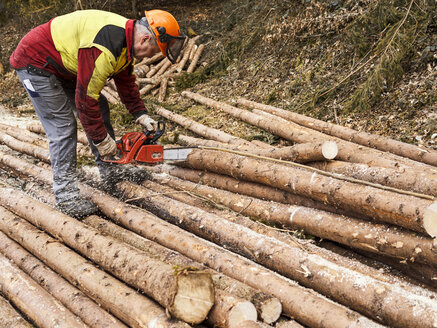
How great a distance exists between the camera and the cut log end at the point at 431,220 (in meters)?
2.13

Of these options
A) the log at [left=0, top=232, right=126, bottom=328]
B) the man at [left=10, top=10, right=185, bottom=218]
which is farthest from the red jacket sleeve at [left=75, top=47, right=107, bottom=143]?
the log at [left=0, top=232, right=126, bottom=328]

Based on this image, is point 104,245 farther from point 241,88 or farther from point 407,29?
point 241,88

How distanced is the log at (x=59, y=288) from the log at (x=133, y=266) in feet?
0.78

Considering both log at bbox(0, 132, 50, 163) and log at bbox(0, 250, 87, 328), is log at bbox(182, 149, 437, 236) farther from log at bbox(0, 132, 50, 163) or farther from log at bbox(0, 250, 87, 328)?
log at bbox(0, 132, 50, 163)

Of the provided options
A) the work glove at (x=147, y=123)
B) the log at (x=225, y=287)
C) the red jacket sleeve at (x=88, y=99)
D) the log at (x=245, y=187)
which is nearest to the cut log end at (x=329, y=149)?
the log at (x=245, y=187)

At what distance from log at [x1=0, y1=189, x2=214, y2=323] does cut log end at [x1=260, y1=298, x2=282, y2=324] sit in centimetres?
32

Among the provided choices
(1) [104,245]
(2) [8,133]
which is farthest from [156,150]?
(2) [8,133]

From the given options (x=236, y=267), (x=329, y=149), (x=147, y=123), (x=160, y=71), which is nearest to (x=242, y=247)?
(x=236, y=267)

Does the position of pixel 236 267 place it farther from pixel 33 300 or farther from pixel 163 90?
pixel 163 90

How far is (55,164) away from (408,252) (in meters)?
3.18

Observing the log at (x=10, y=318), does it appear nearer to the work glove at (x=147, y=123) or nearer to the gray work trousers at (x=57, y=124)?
the gray work trousers at (x=57, y=124)

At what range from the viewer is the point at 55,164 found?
3.44 meters

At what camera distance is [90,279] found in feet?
7.59

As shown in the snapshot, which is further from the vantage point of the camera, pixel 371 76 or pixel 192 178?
pixel 371 76
